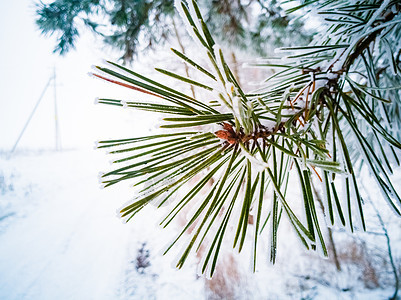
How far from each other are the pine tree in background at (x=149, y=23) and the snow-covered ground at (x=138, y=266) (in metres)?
1.52

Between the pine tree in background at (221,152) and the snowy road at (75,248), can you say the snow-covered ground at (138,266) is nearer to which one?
the snowy road at (75,248)

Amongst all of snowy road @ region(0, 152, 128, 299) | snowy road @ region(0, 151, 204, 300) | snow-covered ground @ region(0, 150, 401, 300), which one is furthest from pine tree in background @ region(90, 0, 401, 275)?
snowy road @ region(0, 152, 128, 299)

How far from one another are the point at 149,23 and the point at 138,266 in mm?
2408

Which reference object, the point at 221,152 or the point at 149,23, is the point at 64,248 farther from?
the point at 221,152

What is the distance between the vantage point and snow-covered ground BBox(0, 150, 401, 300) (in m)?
1.96

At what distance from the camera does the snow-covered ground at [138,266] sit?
1960mm

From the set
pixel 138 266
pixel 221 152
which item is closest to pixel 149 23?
pixel 221 152

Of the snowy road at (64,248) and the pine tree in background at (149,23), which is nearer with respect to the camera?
the pine tree in background at (149,23)

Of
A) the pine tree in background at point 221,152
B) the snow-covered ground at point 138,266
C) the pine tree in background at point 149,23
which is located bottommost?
the snow-covered ground at point 138,266

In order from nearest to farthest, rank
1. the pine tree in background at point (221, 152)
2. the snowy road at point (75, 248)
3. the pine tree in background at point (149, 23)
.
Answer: the pine tree in background at point (221, 152), the pine tree in background at point (149, 23), the snowy road at point (75, 248)

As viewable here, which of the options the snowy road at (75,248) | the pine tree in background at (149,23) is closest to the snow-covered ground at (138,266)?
the snowy road at (75,248)

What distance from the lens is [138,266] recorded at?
2520 mm

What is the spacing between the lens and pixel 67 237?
10.0 feet

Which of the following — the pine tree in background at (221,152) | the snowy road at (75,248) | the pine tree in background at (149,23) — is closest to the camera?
the pine tree in background at (221,152)
